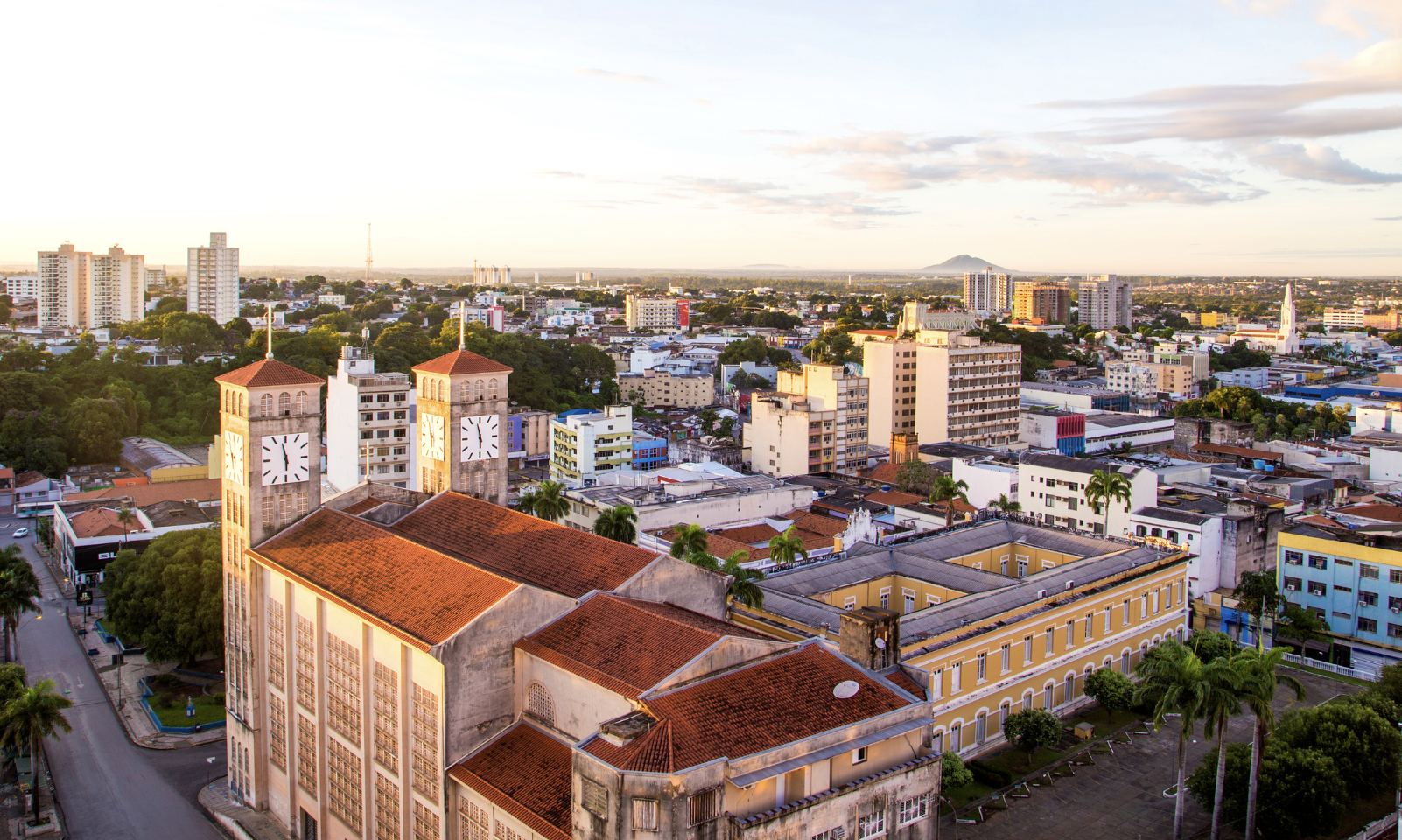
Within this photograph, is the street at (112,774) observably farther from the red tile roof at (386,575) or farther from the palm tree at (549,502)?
the palm tree at (549,502)

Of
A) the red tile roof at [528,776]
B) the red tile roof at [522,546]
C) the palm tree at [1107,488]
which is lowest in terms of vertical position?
the red tile roof at [528,776]

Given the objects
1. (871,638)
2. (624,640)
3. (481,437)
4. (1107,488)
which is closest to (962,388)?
(1107,488)

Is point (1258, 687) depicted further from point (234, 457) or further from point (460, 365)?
point (234, 457)

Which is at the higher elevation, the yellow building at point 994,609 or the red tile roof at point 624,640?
the red tile roof at point 624,640

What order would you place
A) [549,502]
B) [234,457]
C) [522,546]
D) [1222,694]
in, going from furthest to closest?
[549,502] < [234,457] < [522,546] < [1222,694]

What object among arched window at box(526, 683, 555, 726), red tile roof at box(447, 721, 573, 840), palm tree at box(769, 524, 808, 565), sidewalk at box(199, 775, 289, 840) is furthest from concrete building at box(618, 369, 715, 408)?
red tile roof at box(447, 721, 573, 840)

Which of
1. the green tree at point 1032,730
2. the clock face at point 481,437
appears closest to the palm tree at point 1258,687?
the green tree at point 1032,730

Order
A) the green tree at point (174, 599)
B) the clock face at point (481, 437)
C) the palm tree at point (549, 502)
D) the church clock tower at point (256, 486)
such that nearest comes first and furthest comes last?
the church clock tower at point (256, 486)
the clock face at point (481, 437)
the green tree at point (174, 599)
the palm tree at point (549, 502)
